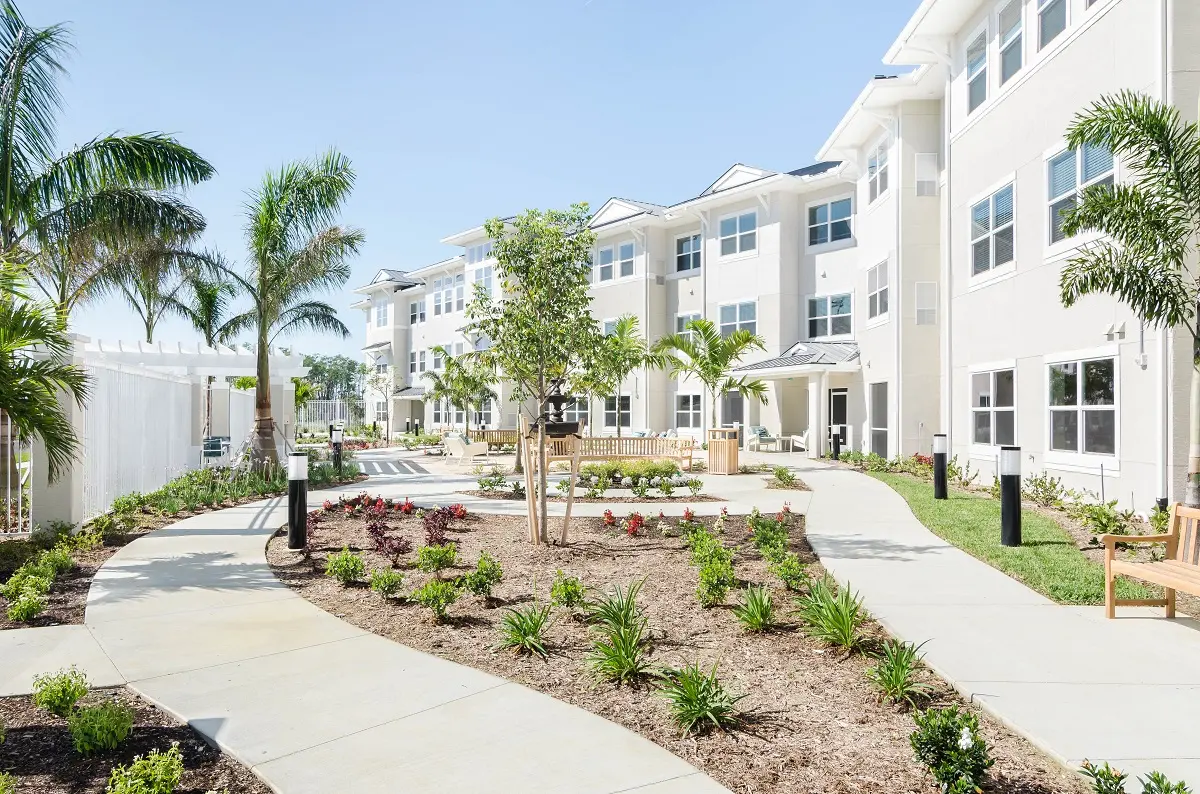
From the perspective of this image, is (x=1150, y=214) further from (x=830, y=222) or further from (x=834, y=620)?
(x=830, y=222)

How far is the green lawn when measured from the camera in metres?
6.78

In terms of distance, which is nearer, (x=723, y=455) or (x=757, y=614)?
(x=757, y=614)

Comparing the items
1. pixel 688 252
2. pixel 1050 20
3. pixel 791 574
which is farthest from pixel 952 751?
pixel 688 252

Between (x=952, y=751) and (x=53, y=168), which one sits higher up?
(x=53, y=168)

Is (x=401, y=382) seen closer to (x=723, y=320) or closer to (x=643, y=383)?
(x=643, y=383)

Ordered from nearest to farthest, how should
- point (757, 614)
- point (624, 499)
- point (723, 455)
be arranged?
1. point (757, 614)
2. point (624, 499)
3. point (723, 455)

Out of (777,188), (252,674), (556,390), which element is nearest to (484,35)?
(556,390)

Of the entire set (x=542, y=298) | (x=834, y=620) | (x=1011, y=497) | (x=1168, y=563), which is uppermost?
(x=542, y=298)

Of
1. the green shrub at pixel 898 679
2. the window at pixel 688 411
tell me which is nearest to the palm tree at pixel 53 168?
the green shrub at pixel 898 679

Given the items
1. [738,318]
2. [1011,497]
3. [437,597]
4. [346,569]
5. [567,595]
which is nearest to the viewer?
[437,597]

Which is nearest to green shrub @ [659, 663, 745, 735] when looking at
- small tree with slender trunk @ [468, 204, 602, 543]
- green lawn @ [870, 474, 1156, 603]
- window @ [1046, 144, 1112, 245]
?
green lawn @ [870, 474, 1156, 603]

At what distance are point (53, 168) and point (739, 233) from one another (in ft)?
71.7

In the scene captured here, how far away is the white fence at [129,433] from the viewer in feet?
34.9

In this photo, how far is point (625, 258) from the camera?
32.8 metres
